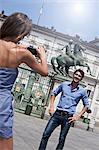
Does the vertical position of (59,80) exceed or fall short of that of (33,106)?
it exceeds it

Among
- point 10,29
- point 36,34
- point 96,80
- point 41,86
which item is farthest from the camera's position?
point 36,34

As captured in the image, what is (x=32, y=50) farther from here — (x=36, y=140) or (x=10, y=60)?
(x=36, y=140)

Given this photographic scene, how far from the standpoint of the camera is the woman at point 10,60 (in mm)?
3402

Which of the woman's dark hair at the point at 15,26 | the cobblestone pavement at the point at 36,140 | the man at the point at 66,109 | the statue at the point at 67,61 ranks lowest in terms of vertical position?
the cobblestone pavement at the point at 36,140

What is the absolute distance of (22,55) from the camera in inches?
136

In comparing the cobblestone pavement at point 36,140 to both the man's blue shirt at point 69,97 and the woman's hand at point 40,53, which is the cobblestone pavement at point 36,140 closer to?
the man's blue shirt at point 69,97

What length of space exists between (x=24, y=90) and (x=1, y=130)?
2324cm

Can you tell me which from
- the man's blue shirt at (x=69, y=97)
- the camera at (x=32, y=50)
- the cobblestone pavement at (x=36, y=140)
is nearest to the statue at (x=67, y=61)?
the cobblestone pavement at (x=36, y=140)

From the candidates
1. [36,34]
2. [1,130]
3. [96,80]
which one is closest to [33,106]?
[1,130]

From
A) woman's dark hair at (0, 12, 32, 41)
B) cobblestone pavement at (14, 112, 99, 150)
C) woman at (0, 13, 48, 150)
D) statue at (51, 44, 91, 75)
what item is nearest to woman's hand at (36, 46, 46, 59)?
woman at (0, 13, 48, 150)

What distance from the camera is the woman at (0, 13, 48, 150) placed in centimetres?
340

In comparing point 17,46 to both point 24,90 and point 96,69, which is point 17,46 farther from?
point 96,69

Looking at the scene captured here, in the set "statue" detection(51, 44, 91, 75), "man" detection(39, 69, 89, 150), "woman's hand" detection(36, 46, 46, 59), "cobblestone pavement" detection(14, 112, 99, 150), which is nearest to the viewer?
"woman's hand" detection(36, 46, 46, 59)

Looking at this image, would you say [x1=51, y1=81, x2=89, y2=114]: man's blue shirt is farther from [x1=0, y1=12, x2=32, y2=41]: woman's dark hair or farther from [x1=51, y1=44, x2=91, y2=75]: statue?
[x1=51, y1=44, x2=91, y2=75]: statue
